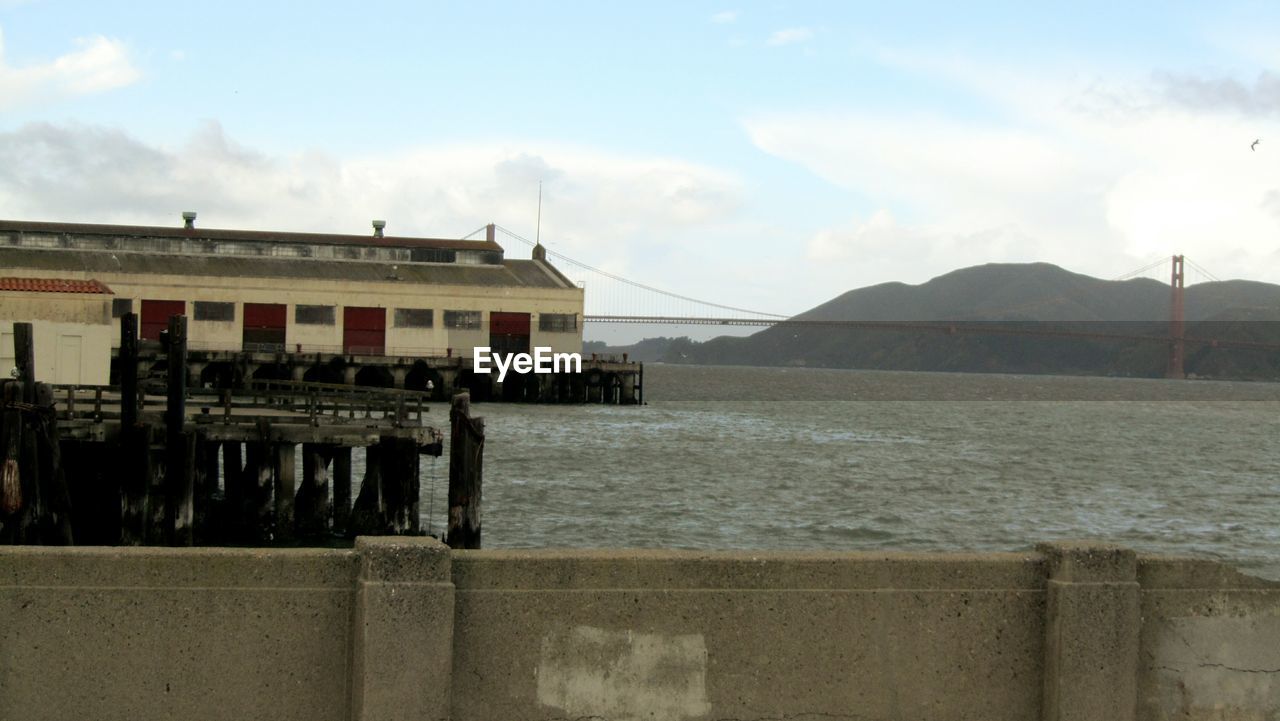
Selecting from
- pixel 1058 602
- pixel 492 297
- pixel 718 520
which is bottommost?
pixel 718 520

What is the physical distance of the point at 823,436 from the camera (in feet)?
202

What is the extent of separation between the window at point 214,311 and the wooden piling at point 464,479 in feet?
186

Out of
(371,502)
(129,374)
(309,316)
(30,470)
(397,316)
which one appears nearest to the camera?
(30,470)

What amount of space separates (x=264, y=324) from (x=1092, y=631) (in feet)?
235

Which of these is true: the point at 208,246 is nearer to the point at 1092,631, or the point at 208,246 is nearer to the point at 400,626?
the point at 400,626

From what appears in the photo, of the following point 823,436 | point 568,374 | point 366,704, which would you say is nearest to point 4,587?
point 366,704

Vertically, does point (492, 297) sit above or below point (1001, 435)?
above

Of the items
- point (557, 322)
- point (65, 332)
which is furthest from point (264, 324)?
point (65, 332)

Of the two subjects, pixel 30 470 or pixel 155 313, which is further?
pixel 155 313

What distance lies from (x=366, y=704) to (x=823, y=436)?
55.7 metres

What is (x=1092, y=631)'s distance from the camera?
7.21 m

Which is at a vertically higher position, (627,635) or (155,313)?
(155,313)

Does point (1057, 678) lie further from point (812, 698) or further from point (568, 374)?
point (568, 374)

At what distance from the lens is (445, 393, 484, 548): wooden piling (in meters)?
20.9
